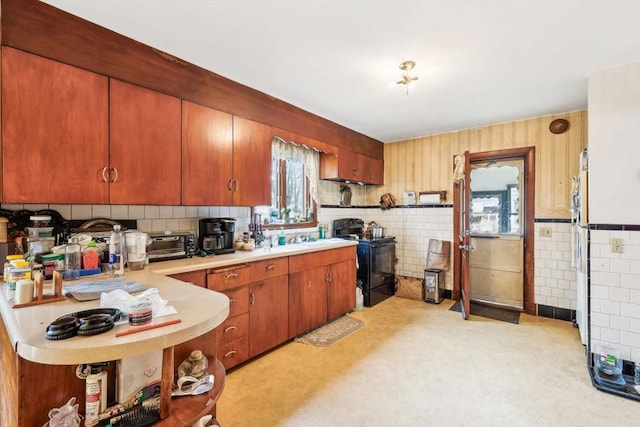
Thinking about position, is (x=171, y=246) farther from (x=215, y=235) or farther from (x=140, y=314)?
(x=140, y=314)

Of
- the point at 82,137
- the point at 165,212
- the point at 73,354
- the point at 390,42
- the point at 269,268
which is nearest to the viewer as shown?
the point at 73,354

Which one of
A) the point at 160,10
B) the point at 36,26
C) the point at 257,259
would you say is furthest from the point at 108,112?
the point at 257,259

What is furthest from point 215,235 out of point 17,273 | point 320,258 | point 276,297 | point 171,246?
point 17,273

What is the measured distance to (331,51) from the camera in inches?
88.3

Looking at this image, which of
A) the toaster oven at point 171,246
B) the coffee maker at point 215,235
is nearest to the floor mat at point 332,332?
the coffee maker at point 215,235

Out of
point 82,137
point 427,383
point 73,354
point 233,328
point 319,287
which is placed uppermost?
point 82,137

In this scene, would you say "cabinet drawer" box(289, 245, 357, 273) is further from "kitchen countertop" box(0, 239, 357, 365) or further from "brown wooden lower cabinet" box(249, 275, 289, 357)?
"kitchen countertop" box(0, 239, 357, 365)

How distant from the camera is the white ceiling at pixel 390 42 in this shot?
5.82 feet

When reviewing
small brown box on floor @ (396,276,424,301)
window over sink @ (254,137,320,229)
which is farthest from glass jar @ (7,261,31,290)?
small brown box on floor @ (396,276,424,301)

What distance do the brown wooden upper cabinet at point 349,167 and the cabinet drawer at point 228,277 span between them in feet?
6.55

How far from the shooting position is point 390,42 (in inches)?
83.4

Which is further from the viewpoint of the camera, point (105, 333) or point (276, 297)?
point (276, 297)

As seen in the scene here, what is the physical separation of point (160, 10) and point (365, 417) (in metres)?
2.81

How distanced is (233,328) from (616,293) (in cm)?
308
